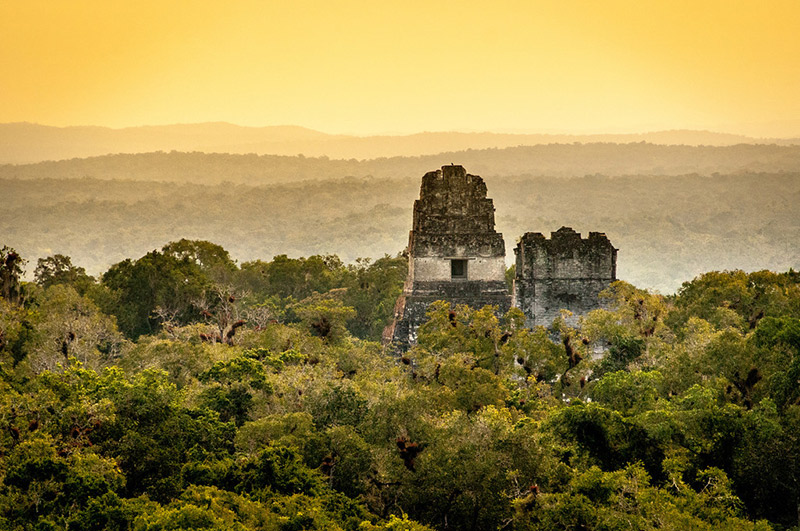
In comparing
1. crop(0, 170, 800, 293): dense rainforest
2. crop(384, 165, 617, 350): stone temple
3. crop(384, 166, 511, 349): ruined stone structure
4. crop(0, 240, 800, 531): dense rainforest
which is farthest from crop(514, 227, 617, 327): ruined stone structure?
crop(0, 170, 800, 293): dense rainforest

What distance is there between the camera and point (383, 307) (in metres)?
41.1

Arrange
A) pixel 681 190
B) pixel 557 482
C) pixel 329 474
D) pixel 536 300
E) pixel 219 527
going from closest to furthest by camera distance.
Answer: pixel 219 527 → pixel 557 482 → pixel 329 474 → pixel 536 300 → pixel 681 190

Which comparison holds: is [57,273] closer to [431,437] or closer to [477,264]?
[477,264]

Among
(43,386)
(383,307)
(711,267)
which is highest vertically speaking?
(43,386)

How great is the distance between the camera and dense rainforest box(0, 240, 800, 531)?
46.0 feet

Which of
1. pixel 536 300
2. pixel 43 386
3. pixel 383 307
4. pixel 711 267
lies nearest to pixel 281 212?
pixel 711 267

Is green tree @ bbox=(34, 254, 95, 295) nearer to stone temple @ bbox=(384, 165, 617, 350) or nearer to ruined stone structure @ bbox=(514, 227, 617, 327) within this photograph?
stone temple @ bbox=(384, 165, 617, 350)

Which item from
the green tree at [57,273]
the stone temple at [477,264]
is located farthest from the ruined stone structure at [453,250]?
the green tree at [57,273]

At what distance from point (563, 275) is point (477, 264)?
8.96ft

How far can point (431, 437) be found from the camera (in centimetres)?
1653

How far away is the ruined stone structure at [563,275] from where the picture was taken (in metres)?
29.5

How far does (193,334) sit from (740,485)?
16158 millimetres

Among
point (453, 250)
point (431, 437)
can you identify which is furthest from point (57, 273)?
point (431, 437)

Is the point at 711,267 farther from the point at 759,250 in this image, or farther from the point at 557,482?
the point at 557,482
